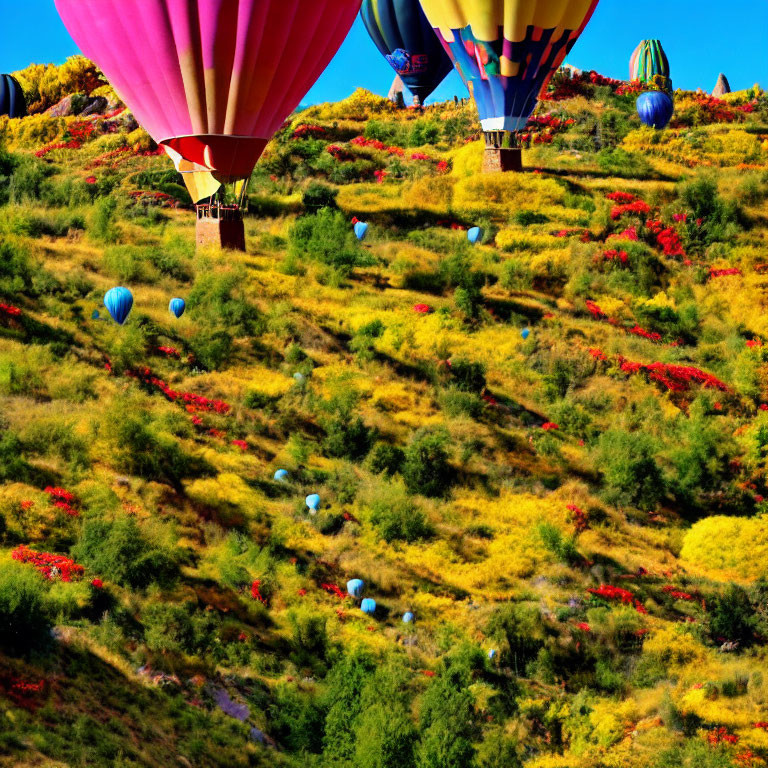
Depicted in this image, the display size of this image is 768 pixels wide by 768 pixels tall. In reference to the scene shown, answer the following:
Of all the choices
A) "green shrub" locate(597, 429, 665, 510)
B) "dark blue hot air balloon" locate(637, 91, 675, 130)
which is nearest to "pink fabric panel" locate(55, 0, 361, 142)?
"green shrub" locate(597, 429, 665, 510)

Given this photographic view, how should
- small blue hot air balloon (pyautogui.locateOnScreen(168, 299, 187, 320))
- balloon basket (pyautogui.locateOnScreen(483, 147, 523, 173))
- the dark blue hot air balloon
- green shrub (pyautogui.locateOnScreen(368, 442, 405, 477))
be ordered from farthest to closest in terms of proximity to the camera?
the dark blue hot air balloon → balloon basket (pyautogui.locateOnScreen(483, 147, 523, 173)) → small blue hot air balloon (pyautogui.locateOnScreen(168, 299, 187, 320)) → green shrub (pyautogui.locateOnScreen(368, 442, 405, 477))

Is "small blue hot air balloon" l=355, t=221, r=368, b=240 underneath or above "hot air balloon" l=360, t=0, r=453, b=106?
underneath

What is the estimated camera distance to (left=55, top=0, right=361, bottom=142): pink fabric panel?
28750 mm

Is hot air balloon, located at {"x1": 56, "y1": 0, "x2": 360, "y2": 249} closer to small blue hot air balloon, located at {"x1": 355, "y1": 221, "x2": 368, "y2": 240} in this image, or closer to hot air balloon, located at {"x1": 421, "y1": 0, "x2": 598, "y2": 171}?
small blue hot air balloon, located at {"x1": 355, "y1": 221, "x2": 368, "y2": 240}

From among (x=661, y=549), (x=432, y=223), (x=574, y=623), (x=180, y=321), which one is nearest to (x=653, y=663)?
(x=574, y=623)

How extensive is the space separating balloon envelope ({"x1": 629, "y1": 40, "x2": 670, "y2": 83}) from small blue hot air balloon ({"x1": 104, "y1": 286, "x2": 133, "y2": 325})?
4280 centimetres

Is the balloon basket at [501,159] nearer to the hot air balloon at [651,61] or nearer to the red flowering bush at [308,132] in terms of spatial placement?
the red flowering bush at [308,132]

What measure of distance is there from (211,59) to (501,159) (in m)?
18.1

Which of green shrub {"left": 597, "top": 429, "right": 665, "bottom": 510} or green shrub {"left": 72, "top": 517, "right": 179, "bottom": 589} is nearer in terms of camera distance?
green shrub {"left": 72, "top": 517, "right": 179, "bottom": 589}

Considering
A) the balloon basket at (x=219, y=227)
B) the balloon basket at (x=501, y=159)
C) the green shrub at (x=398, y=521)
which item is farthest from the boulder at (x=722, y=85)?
the green shrub at (x=398, y=521)

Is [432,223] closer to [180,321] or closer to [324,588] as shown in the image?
[180,321]

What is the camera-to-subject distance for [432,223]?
4272 centimetres

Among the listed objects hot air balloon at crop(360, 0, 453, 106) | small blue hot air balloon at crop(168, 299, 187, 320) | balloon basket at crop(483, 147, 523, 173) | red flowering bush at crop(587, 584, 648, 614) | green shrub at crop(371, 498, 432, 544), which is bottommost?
red flowering bush at crop(587, 584, 648, 614)

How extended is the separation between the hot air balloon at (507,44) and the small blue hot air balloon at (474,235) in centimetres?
515
